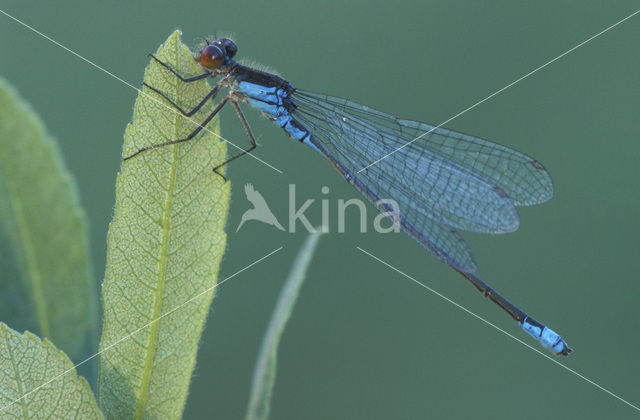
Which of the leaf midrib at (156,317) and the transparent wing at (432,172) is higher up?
the transparent wing at (432,172)

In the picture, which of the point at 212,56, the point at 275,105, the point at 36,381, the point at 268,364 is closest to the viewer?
the point at 36,381

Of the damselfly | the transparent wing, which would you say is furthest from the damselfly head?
the transparent wing

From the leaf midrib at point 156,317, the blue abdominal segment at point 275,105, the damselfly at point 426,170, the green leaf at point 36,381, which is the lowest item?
the green leaf at point 36,381

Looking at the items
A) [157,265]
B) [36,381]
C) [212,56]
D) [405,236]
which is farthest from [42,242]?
[405,236]

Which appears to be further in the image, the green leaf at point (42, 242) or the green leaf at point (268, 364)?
the green leaf at point (42, 242)

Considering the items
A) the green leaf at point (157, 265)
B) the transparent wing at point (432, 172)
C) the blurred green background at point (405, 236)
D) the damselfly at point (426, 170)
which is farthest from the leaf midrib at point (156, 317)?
the blurred green background at point (405, 236)

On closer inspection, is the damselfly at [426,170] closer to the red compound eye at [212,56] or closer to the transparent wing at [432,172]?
the transparent wing at [432,172]

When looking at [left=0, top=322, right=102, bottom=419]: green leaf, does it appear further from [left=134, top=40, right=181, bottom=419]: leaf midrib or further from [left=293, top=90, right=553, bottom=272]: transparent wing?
[left=293, top=90, right=553, bottom=272]: transparent wing

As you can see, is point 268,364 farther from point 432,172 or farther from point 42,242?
point 432,172
